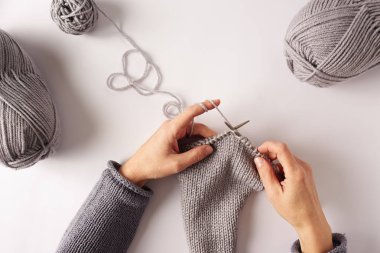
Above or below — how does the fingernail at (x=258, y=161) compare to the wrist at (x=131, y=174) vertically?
below

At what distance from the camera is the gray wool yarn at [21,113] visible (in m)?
0.84

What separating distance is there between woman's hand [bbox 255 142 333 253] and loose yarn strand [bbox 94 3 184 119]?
0.24 m

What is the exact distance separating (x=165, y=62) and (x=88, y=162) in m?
0.32

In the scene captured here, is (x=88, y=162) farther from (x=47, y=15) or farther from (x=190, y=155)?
(x=47, y=15)

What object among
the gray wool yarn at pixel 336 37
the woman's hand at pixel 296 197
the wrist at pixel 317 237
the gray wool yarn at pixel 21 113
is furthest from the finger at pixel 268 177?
the gray wool yarn at pixel 21 113

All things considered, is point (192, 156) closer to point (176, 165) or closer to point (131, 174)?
point (176, 165)

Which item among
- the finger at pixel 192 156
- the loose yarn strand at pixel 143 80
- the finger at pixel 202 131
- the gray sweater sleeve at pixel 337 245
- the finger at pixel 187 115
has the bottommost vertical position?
the gray sweater sleeve at pixel 337 245

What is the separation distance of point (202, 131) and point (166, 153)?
0.35ft

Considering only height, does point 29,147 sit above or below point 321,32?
above

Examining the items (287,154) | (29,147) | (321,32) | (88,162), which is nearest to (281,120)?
(287,154)

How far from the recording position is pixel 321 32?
81cm

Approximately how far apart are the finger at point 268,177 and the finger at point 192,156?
121 mm

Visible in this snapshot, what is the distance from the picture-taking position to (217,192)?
95cm

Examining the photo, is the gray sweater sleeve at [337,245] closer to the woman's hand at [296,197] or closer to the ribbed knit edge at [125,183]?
the woman's hand at [296,197]
